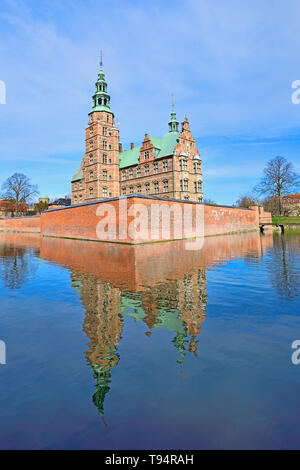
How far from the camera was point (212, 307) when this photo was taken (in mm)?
5598

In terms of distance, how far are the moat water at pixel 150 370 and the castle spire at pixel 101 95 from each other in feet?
160

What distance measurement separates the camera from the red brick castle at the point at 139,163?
4209cm

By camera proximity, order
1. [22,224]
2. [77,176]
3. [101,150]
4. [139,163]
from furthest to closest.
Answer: [77,176], [22,224], [139,163], [101,150]

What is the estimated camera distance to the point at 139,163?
155 feet

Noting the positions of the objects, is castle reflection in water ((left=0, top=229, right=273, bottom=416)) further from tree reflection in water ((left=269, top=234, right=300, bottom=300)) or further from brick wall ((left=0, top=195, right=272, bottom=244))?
brick wall ((left=0, top=195, right=272, bottom=244))

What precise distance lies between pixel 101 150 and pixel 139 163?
7458mm

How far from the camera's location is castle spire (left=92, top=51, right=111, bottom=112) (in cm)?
4716
